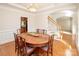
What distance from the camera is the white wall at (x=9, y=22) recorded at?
181 centimetres

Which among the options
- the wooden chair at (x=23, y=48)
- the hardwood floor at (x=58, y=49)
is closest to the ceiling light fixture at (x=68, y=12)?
the hardwood floor at (x=58, y=49)

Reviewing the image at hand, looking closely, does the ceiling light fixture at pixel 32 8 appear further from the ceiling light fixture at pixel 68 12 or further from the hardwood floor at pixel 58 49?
the hardwood floor at pixel 58 49

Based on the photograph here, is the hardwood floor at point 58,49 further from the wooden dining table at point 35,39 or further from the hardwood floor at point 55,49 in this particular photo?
the wooden dining table at point 35,39

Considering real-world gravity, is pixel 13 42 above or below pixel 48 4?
below

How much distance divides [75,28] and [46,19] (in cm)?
49

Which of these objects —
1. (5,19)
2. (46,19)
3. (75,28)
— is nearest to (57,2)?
(46,19)

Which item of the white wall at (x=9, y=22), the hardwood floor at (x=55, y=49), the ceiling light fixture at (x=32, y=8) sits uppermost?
the ceiling light fixture at (x=32, y=8)

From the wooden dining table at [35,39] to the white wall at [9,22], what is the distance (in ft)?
0.34

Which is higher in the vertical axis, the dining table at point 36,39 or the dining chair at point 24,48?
the dining table at point 36,39

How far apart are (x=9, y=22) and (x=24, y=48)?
19.1 inches

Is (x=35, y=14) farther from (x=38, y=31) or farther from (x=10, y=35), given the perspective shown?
(x=10, y=35)

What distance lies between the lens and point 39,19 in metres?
1.90

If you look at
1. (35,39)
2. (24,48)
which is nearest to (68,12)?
(35,39)

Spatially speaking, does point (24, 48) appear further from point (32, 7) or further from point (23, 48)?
point (32, 7)
